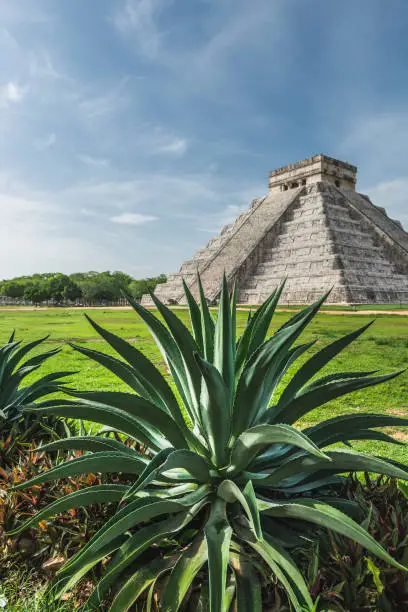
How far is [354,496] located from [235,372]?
83 cm

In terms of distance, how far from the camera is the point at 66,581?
5.64 feet

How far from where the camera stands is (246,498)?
1.48 metres

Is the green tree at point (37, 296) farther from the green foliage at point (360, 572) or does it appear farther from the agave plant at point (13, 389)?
the green foliage at point (360, 572)

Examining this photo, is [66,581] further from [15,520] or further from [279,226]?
[279,226]

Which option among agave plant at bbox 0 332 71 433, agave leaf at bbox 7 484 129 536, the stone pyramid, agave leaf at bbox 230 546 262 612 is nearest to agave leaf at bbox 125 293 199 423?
agave leaf at bbox 7 484 129 536

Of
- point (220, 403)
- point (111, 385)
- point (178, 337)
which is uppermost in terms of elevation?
point (178, 337)

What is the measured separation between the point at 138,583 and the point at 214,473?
1.61 feet

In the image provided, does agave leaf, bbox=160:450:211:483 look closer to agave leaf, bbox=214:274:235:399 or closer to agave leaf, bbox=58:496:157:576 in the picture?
agave leaf, bbox=58:496:157:576

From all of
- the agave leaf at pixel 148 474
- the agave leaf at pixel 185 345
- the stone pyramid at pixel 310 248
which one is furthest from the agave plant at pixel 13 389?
the stone pyramid at pixel 310 248

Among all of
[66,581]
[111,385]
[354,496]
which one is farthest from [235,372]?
[111,385]

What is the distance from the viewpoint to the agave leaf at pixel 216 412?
1549mm

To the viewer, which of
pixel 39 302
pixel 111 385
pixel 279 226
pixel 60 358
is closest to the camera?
pixel 111 385

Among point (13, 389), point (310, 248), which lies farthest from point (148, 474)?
point (310, 248)

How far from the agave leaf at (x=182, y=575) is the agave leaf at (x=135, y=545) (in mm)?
109
